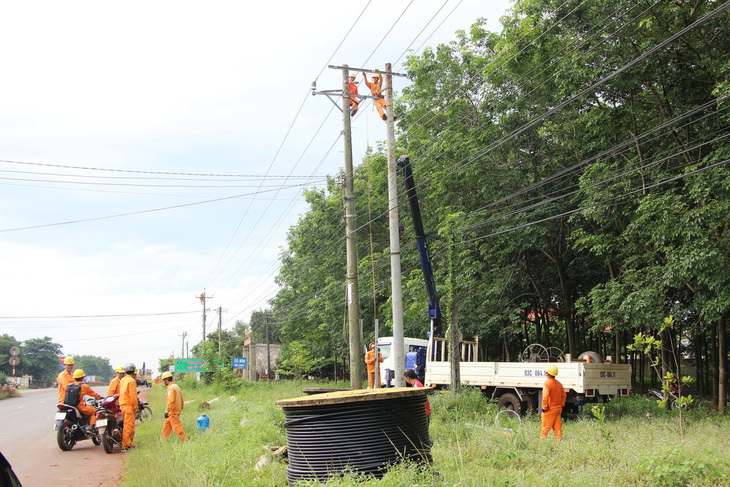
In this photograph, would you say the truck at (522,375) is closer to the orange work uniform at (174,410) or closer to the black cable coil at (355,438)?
the orange work uniform at (174,410)

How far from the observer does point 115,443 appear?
39.8 feet

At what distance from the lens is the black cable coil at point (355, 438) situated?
7.00m

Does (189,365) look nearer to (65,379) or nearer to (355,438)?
(65,379)

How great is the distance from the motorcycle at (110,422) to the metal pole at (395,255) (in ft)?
20.3

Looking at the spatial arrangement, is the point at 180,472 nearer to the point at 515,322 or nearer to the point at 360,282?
the point at 515,322

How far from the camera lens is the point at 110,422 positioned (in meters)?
12.1

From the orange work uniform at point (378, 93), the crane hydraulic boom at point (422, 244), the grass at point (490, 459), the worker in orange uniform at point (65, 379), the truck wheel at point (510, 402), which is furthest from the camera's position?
the crane hydraulic boom at point (422, 244)

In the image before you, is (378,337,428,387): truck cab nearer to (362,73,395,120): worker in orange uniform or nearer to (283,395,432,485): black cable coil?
(362,73,395,120): worker in orange uniform

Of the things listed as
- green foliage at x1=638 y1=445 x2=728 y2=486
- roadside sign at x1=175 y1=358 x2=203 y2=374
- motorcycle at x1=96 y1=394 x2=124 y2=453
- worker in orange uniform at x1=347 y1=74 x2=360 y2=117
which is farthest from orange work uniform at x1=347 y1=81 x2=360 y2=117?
roadside sign at x1=175 y1=358 x2=203 y2=374

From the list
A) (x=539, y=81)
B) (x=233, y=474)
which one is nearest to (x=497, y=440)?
(x=233, y=474)

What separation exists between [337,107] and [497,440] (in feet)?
41.2

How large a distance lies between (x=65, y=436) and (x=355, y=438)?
7982 millimetres

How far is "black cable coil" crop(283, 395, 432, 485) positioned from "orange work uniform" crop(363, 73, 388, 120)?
11.6 m

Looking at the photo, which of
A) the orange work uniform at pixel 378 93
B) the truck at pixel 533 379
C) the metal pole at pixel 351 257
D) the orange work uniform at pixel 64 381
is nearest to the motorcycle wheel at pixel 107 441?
the orange work uniform at pixel 64 381
